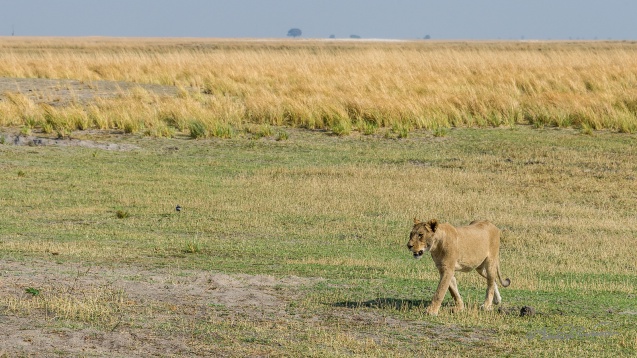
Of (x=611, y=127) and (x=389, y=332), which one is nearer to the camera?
(x=389, y=332)

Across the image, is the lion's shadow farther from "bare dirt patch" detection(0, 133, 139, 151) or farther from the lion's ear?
"bare dirt patch" detection(0, 133, 139, 151)

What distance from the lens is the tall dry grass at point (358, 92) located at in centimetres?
2661

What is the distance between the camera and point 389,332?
8453 mm

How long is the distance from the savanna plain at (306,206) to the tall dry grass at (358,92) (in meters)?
0.10

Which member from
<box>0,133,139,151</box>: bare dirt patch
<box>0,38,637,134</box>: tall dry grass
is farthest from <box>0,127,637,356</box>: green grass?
<box>0,38,637,134</box>: tall dry grass

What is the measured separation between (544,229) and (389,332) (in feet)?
22.9

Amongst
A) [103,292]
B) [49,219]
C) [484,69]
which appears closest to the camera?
[103,292]

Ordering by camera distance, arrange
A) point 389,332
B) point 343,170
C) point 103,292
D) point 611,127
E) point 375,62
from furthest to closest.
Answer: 1. point 375,62
2. point 611,127
3. point 343,170
4. point 103,292
5. point 389,332

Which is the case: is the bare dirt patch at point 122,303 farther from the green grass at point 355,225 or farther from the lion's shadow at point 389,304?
the lion's shadow at point 389,304

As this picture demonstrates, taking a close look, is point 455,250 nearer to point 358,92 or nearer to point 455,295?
point 455,295

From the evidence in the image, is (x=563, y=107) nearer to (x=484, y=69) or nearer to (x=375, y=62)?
(x=484, y=69)

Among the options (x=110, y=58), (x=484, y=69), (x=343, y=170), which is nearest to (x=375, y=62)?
(x=484, y=69)

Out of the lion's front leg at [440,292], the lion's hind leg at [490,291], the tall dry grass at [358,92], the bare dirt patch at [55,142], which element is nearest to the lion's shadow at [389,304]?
the lion's front leg at [440,292]

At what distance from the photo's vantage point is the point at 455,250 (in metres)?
8.95
